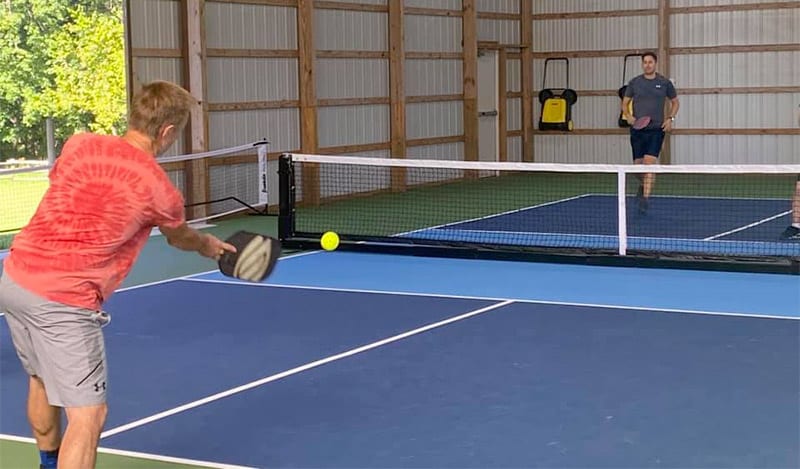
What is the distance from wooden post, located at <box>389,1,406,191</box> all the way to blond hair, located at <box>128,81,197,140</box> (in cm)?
1395

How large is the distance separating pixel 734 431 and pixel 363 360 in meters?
2.16

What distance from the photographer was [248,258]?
4125mm

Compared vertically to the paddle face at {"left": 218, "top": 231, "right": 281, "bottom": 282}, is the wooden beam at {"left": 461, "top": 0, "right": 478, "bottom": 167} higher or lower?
higher

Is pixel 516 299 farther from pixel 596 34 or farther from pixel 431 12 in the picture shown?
pixel 596 34

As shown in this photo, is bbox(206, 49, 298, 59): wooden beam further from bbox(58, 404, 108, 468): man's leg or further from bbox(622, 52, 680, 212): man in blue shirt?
bbox(58, 404, 108, 468): man's leg

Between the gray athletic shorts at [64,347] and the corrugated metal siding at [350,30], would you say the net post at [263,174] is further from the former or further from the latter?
the gray athletic shorts at [64,347]

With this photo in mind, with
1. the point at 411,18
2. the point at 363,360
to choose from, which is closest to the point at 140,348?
the point at 363,360

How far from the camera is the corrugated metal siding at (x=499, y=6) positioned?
20.4m

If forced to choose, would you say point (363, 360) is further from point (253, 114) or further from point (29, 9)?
point (29, 9)

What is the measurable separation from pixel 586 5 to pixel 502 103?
2.22 metres

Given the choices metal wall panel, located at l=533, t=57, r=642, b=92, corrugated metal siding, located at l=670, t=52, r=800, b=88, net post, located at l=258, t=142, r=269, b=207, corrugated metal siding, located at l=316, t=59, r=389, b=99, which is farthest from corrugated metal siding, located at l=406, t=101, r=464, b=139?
net post, located at l=258, t=142, r=269, b=207

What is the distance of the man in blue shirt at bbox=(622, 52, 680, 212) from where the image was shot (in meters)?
13.2

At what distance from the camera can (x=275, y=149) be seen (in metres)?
15.6

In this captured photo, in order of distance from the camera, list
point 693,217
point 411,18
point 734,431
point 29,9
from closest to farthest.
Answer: point 734,431
point 693,217
point 29,9
point 411,18
